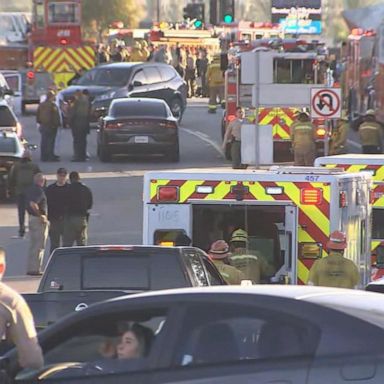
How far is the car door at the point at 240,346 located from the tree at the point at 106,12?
87.1 meters

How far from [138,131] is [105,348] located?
85.2ft

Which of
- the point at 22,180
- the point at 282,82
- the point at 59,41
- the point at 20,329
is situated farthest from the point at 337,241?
the point at 59,41

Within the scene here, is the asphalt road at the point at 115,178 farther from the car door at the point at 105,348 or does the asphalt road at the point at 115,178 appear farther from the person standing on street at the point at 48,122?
the car door at the point at 105,348

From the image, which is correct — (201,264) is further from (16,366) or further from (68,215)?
(68,215)

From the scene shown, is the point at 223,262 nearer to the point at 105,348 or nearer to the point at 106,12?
the point at 105,348

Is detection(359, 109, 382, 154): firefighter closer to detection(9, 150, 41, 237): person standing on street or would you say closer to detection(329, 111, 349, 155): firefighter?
detection(329, 111, 349, 155): firefighter

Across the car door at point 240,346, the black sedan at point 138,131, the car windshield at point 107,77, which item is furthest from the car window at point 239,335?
the car windshield at point 107,77

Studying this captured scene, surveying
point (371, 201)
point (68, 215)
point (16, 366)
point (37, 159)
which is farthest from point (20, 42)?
point (16, 366)

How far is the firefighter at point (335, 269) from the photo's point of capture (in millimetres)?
13586

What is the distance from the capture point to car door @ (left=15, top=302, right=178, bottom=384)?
288 inches

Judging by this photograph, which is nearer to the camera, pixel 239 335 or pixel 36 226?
pixel 239 335

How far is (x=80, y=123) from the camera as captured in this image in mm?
33625

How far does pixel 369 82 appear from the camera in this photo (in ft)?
141

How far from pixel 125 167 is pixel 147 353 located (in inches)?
1033
